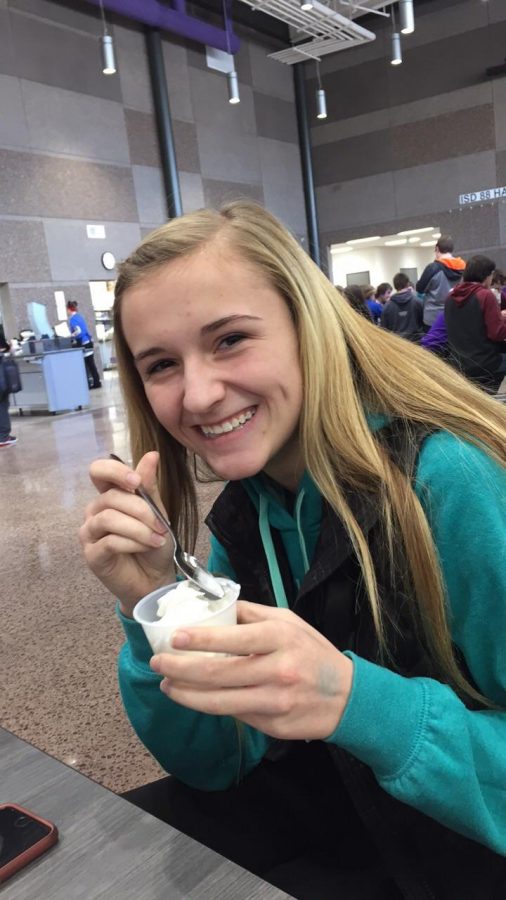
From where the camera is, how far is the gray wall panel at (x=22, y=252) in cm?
1145

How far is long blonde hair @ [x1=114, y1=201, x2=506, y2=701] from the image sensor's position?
3.21ft

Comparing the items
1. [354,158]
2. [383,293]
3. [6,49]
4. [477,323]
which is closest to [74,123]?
[6,49]

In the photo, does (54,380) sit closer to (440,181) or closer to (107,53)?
(107,53)

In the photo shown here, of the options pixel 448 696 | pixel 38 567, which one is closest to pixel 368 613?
pixel 448 696

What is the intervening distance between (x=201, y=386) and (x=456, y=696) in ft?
1.87

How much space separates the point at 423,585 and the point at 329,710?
0.31m

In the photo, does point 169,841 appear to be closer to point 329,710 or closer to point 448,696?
point 329,710

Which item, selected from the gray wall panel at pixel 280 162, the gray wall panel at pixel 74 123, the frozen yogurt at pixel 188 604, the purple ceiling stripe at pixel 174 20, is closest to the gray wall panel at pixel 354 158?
the gray wall panel at pixel 280 162

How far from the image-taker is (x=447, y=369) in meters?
1.22

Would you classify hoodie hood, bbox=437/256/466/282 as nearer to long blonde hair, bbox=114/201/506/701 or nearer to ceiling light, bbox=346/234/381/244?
long blonde hair, bbox=114/201/506/701

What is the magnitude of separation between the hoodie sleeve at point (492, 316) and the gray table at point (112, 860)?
5.89 metres

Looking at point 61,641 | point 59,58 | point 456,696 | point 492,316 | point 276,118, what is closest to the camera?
point 456,696

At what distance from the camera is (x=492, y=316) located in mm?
5965

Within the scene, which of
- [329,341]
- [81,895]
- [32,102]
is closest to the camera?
[81,895]
